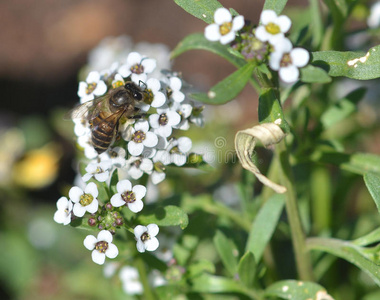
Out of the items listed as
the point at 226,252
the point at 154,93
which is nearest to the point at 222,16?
the point at 154,93

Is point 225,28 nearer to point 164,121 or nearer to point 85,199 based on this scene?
point 164,121

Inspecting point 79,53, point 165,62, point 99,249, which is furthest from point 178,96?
point 79,53

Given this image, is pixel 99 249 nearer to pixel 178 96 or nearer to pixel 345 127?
pixel 178 96

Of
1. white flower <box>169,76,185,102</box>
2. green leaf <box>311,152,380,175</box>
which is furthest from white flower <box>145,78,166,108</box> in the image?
green leaf <box>311,152,380,175</box>

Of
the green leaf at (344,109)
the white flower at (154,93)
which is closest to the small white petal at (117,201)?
the white flower at (154,93)

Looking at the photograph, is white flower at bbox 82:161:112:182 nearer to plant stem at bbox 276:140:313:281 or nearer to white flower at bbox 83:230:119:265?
white flower at bbox 83:230:119:265
